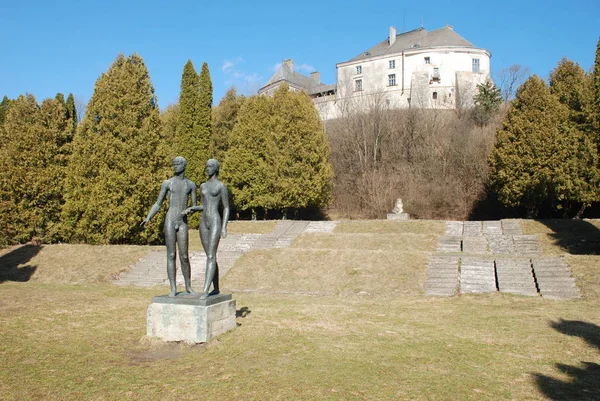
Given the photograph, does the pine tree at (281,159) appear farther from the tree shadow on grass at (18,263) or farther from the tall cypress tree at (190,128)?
the tree shadow on grass at (18,263)

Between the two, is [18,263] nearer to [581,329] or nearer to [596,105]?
[581,329]

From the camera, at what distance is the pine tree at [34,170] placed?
23.7 meters

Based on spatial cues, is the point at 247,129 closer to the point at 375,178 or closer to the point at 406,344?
the point at 375,178

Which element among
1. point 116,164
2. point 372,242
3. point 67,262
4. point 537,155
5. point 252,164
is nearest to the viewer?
point 67,262

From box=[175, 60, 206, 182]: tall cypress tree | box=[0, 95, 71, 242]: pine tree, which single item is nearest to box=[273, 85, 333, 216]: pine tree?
box=[175, 60, 206, 182]: tall cypress tree

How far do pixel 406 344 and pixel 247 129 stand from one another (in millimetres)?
26134

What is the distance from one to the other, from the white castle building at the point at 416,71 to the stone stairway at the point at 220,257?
2725cm

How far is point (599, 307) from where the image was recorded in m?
11.7

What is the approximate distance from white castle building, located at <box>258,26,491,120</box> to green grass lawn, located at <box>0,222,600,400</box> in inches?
1610

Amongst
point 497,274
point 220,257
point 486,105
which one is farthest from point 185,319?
point 486,105

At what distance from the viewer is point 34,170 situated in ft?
79.2

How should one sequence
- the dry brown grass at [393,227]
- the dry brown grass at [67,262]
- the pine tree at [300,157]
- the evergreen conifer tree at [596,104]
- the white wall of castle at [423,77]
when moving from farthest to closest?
the white wall of castle at [423,77], the pine tree at [300,157], the dry brown grass at [393,227], the evergreen conifer tree at [596,104], the dry brown grass at [67,262]

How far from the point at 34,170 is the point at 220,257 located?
1157 centimetres

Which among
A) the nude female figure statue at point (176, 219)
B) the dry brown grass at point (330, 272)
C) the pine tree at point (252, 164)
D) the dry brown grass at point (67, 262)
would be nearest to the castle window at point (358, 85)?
the pine tree at point (252, 164)
